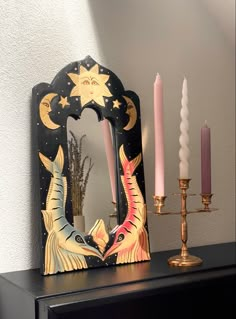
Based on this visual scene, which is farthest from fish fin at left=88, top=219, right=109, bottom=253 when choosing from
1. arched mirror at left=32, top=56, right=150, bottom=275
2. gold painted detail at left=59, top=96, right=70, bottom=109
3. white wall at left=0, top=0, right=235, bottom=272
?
gold painted detail at left=59, top=96, right=70, bottom=109

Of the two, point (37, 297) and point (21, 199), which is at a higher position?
point (21, 199)

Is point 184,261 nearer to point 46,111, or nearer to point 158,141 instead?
point 158,141

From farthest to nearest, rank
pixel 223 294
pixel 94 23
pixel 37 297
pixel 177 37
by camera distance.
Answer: pixel 177 37 < pixel 94 23 < pixel 223 294 < pixel 37 297

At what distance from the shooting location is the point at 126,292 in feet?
2.50

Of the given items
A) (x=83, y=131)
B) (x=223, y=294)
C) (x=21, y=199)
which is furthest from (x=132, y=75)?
(x=223, y=294)

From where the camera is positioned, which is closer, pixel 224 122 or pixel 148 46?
pixel 148 46

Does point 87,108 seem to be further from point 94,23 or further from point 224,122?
point 224,122

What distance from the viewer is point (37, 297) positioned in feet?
2.36

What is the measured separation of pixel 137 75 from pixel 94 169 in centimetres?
24

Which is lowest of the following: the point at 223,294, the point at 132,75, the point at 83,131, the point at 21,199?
the point at 223,294

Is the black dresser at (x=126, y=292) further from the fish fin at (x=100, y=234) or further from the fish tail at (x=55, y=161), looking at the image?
the fish tail at (x=55, y=161)

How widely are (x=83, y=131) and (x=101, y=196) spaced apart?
0.43ft

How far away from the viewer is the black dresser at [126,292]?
728 millimetres

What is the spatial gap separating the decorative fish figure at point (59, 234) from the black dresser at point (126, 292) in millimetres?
21
